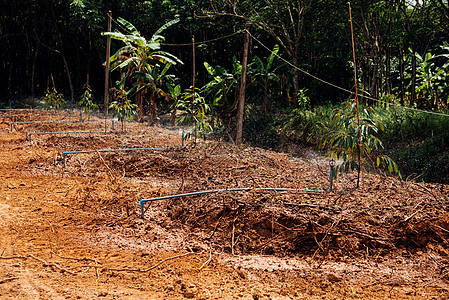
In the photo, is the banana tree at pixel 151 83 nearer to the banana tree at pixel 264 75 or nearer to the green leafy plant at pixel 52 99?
the banana tree at pixel 264 75

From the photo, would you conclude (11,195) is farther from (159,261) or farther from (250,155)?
(250,155)

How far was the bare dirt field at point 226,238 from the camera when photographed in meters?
2.42

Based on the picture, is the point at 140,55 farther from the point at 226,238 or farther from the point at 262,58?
the point at 226,238

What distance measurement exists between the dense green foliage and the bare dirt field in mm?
3464

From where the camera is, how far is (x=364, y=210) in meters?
3.31

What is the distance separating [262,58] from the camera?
44.1 feet

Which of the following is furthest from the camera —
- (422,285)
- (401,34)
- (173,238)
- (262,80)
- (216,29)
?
(216,29)

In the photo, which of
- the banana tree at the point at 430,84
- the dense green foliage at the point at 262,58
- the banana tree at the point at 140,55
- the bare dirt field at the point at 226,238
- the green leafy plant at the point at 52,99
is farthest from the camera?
the green leafy plant at the point at 52,99

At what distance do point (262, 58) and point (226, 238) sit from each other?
1132 centimetres

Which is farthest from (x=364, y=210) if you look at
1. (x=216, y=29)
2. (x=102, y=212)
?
(x=216, y=29)

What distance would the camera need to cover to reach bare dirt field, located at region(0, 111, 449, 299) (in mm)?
2422

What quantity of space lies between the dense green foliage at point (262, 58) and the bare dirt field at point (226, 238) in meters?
3.46

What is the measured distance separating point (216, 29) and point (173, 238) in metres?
12.4

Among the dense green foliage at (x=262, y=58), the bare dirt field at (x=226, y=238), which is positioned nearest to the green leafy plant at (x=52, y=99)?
the dense green foliage at (x=262, y=58)
